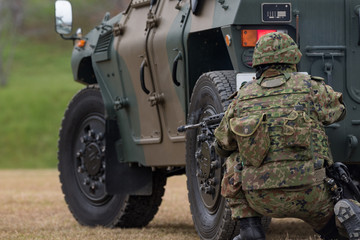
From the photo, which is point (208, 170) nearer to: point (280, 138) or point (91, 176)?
point (280, 138)

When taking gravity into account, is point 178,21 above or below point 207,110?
above

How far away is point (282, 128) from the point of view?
5.56 meters

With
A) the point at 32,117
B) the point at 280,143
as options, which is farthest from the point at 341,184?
the point at 32,117

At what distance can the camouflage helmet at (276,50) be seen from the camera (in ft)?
18.6

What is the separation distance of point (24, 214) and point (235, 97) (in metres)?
4.86

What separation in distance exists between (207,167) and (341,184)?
1058 millimetres

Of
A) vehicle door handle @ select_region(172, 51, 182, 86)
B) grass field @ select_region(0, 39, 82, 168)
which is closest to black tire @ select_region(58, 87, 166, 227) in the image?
vehicle door handle @ select_region(172, 51, 182, 86)

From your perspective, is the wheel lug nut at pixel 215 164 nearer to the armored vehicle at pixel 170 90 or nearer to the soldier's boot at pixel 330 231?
the armored vehicle at pixel 170 90

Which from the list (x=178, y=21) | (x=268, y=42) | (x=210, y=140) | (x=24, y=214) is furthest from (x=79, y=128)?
(x=268, y=42)

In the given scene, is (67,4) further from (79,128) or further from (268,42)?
(268,42)

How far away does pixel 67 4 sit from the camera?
27.6 feet

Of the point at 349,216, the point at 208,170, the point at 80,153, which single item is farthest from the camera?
the point at 80,153

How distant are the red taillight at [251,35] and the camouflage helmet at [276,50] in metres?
0.45

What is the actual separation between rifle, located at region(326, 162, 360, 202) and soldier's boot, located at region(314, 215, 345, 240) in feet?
0.60
